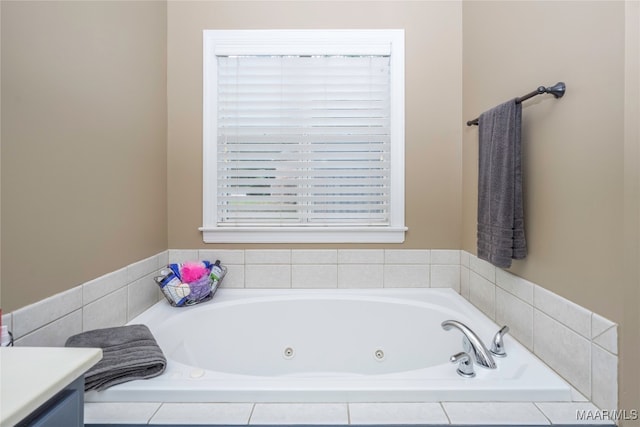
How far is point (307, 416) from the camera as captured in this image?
0.91 m

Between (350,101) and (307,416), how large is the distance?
1.70 metres

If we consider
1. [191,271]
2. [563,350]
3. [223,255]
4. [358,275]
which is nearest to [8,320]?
[191,271]

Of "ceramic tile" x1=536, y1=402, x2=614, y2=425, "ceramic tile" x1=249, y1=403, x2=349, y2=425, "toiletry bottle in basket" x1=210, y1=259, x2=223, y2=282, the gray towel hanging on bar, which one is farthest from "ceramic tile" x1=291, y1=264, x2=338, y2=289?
"ceramic tile" x1=536, y1=402, x2=614, y2=425

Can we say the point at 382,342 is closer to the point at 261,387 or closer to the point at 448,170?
the point at 261,387

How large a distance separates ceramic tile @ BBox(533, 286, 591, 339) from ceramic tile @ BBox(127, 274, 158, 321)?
185 cm

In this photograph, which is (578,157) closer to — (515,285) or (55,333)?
(515,285)

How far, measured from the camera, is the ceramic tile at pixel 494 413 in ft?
2.91

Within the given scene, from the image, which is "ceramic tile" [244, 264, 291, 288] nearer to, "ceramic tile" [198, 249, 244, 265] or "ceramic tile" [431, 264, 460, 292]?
"ceramic tile" [198, 249, 244, 265]

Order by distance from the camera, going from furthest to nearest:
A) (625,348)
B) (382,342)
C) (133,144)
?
(382,342) → (133,144) → (625,348)

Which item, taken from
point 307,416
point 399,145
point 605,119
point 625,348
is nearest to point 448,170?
point 399,145

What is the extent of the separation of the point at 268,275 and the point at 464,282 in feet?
3.99

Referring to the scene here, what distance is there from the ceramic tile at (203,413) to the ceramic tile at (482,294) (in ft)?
4.15

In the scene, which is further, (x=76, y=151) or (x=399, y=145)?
(x=399, y=145)

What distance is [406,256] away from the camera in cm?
199
